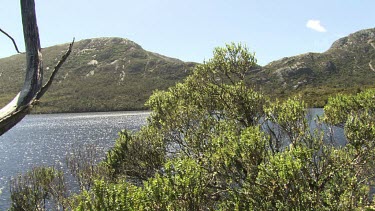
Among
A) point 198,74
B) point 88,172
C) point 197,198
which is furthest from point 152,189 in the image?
point 88,172

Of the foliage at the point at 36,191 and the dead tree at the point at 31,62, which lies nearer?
the dead tree at the point at 31,62

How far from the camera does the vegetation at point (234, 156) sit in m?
20.3

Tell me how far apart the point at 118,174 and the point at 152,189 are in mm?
18398

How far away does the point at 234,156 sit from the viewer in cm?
2331

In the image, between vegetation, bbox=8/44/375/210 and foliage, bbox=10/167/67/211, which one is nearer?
vegetation, bbox=8/44/375/210

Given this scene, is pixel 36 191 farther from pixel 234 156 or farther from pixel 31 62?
pixel 31 62

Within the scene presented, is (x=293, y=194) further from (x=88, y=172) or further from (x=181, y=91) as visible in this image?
(x=88, y=172)

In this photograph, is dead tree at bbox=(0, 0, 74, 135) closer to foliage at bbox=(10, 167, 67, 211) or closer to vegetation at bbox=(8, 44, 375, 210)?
vegetation at bbox=(8, 44, 375, 210)

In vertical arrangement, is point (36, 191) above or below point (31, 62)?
below

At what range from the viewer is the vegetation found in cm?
2028

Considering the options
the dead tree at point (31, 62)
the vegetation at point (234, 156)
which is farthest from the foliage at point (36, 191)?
the dead tree at point (31, 62)

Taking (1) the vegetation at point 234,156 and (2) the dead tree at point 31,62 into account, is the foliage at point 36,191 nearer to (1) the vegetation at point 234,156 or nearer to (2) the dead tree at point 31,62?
(1) the vegetation at point 234,156

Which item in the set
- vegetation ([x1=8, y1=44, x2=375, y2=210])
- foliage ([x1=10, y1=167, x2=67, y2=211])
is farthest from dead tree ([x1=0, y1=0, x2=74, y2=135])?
foliage ([x1=10, y1=167, x2=67, y2=211])

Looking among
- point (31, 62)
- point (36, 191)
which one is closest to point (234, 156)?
point (31, 62)
